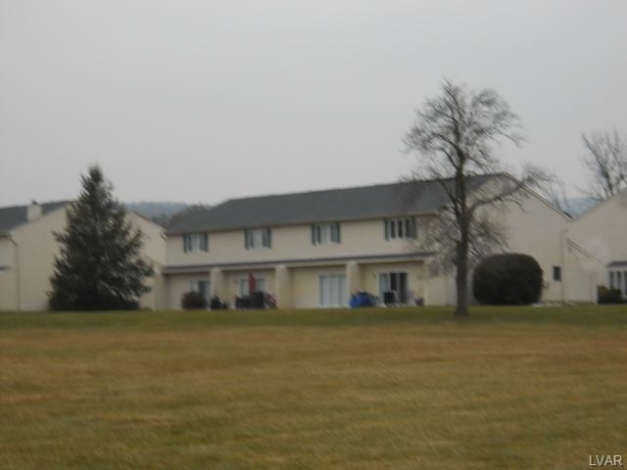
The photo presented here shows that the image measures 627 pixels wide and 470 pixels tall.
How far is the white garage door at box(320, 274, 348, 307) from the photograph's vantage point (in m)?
68.7

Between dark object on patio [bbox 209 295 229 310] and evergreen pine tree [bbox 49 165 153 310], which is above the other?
evergreen pine tree [bbox 49 165 153 310]

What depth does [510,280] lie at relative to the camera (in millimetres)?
61250

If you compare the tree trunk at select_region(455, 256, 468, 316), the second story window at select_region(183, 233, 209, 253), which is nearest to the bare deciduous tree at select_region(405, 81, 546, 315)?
the tree trunk at select_region(455, 256, 468, 316)

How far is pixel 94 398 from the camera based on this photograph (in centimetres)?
1941

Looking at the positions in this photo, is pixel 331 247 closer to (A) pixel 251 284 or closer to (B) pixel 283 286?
(B) pixel 283 286

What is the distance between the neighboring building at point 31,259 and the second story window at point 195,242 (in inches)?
101

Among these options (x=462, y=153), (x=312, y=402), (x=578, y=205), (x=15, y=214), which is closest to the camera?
(x=312, y=402)

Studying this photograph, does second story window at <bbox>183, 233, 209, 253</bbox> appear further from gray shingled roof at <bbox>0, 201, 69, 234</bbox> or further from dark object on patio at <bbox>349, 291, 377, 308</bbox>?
dark object on patio at <bbox>349, 291, 377, 308</bbox>

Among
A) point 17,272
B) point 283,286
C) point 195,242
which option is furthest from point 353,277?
point 17,272

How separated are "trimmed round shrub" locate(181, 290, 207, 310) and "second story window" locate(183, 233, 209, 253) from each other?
15.0 feet

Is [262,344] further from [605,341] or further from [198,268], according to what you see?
[198,268]

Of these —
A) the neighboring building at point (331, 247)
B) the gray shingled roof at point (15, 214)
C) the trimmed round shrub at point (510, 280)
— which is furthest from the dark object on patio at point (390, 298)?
the gray shingled roof at point (15, 214)

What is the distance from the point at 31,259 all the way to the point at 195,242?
33.4ft

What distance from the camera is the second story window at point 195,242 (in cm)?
7656
